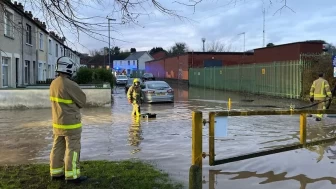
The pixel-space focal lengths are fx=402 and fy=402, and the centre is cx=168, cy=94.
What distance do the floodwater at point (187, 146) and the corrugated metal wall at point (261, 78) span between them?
977 centimetres

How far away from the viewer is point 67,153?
5.70 meters

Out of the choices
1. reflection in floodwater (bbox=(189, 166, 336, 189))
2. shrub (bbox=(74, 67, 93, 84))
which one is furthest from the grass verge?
shrub (bbox=(74, 67, 93, 84))

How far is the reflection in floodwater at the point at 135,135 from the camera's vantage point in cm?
890

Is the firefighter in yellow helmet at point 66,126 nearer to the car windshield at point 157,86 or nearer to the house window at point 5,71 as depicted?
the car windshield at point 157,86

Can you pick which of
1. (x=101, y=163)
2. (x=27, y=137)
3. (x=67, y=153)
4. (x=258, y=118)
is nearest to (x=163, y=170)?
(x=101, y=163)

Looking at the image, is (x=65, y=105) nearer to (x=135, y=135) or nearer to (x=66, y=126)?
(x=66, y=126)

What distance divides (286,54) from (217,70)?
21.2 feet

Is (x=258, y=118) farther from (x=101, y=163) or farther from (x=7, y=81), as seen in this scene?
(x=7, y=81)

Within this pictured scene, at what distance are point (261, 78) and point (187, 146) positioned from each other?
20.5 metres

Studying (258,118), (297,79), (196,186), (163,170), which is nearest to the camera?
(196,186)

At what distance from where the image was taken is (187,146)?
890cm

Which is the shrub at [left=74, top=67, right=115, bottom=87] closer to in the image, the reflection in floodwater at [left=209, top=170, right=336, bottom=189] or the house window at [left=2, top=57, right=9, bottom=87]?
the house window at [left=2, top=57, right=9, bottom=87]

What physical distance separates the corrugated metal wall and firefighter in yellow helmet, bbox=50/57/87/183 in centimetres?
1866

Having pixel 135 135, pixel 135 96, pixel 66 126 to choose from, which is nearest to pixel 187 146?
pixel 135 135
